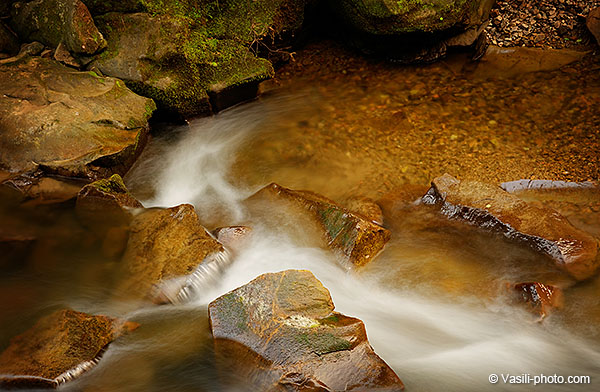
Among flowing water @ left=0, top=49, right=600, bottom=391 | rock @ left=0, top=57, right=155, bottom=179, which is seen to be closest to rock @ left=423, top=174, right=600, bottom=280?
flowing water @ left=0, top=49, right=600, bottom=391

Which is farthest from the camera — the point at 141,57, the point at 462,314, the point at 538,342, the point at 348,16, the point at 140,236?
the point at 348,16

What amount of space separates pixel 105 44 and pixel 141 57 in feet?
1.60

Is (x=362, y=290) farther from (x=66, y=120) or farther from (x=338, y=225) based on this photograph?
(x=66, y=120)

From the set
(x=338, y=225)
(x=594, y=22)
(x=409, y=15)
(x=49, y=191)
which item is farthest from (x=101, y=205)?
(x=594, y=22)

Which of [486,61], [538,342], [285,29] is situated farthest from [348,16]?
[538,342]

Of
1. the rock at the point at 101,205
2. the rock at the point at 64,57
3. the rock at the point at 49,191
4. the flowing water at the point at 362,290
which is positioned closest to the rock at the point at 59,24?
the rock at the point at 64,57

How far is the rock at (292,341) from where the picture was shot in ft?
9.22

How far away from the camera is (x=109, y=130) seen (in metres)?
5.34

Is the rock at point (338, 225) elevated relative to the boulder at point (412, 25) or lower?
lower

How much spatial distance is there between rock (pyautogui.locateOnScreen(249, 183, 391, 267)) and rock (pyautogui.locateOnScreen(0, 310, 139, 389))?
1.87 m

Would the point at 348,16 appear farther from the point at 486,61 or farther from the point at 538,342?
the point at 538,342

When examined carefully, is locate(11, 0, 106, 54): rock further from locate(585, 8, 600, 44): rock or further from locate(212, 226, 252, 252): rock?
locate(585, 8, 600, 44): rock

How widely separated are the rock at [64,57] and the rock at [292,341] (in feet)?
13.5

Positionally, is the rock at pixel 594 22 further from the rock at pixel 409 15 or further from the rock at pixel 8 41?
the rock at pixel 8 41
